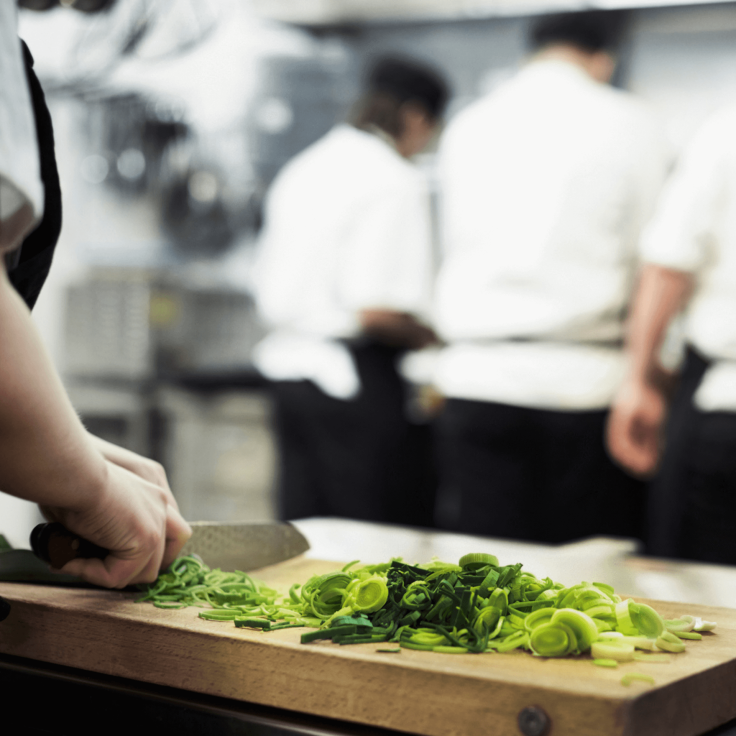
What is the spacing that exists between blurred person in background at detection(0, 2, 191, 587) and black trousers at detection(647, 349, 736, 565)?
0.93 m

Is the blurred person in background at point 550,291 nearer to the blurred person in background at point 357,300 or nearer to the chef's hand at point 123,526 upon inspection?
the blurred person in background at point 357,300

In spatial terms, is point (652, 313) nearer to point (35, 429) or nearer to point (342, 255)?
point (342, 255)

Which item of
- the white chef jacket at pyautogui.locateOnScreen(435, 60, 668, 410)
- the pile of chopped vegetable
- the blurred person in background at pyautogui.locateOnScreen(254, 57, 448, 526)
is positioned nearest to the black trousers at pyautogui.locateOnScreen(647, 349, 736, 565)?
the white chef jacket at pyautogui.locateOnScreen(435, 60, 668, 410)

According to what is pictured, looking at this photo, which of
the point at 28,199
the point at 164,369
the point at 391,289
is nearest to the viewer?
the point at 28,199

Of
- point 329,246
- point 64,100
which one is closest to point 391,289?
point 329,246

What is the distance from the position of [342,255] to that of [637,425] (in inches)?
29.6

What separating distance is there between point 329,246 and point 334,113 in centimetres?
143

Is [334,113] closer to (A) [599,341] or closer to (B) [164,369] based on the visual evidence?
(B) [164,369]

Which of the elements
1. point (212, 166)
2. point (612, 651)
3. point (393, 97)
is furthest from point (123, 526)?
point (212, 166)

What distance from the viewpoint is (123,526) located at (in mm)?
611

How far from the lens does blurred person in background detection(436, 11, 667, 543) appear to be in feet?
5.44

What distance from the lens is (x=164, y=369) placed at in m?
3.08

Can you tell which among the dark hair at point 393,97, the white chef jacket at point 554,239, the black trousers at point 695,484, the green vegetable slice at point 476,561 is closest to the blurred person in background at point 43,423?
the green vegetable slice at point 476,561

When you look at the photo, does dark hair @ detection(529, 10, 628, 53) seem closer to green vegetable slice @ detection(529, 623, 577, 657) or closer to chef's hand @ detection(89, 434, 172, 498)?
chef's hand @ detection(89, 434, 172, 498)
